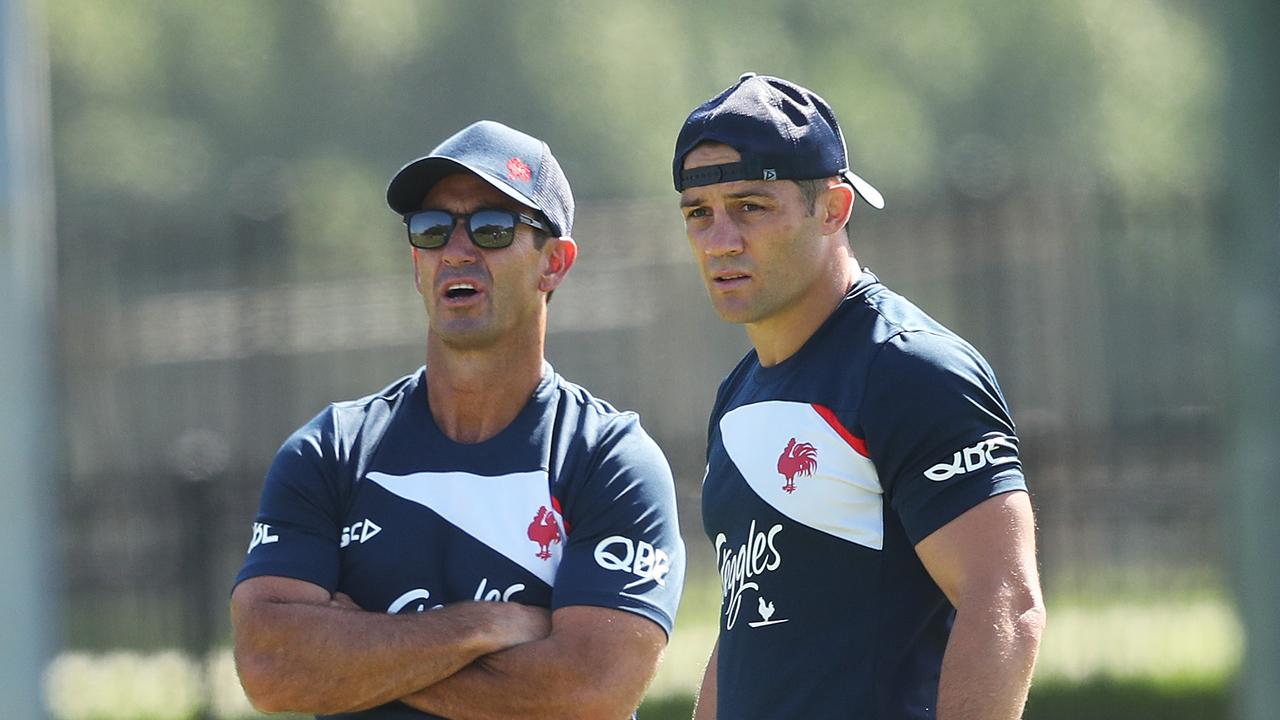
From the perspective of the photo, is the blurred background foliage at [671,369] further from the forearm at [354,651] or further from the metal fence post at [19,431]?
the forearm at [354,651]

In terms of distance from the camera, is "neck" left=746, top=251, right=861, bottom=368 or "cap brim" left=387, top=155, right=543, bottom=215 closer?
"neck" left=746, top=251, right=861, bottom=368

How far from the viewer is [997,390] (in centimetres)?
306

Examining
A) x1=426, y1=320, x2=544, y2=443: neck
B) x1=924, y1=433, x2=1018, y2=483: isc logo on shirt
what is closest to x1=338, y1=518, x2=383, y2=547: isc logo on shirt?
x1=426, y1=320, x2=544, y2=443: neck

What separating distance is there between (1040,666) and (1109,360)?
272 cm

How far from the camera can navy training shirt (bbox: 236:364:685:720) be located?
3740mm

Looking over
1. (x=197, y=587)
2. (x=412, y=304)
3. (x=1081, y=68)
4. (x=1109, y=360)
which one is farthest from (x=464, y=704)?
(x=1081, y=68)

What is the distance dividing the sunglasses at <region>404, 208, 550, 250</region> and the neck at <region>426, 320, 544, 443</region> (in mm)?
243

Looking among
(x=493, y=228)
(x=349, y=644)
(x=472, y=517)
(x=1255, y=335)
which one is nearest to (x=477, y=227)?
(x=493, y=228)

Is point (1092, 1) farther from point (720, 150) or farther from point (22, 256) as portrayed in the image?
point (720, 150)

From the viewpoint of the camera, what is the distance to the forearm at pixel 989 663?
9.38 ft

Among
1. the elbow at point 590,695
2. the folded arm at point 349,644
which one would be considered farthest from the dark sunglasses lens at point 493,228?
the elbow at point 590,695

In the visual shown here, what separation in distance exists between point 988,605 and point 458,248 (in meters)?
1.62

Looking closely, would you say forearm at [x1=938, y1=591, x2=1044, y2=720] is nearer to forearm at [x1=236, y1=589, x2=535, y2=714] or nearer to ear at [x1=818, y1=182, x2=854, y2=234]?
ear at [x1=818, y1=182, x2=854, y2=234]

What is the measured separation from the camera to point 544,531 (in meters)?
3.78
